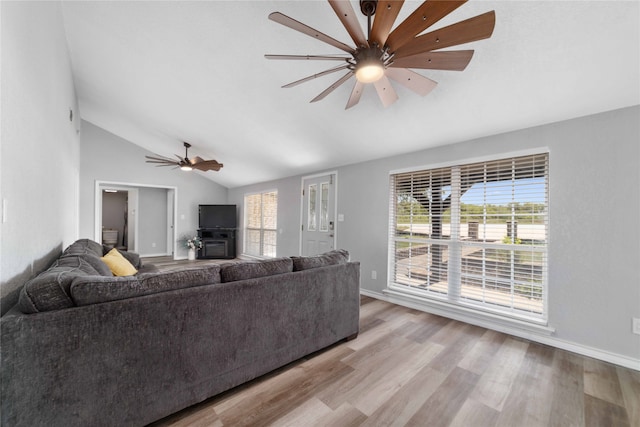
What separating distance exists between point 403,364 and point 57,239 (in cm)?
367

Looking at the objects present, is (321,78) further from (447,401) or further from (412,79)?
(447,401)

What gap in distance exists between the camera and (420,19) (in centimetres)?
128

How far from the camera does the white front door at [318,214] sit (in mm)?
4809

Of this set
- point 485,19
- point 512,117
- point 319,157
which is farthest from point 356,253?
point 485,19

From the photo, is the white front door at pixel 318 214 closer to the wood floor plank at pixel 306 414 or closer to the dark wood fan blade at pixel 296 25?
the wood floor plank at pixel 306 414

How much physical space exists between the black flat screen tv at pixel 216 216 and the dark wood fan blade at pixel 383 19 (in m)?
6.69

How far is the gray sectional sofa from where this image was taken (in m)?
1.16

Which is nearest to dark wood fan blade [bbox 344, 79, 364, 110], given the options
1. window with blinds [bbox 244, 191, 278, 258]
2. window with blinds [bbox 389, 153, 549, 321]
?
window with blinds [bbox 389, 153, 549, 321]

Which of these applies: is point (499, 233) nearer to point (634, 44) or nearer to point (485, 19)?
point (634, 44)

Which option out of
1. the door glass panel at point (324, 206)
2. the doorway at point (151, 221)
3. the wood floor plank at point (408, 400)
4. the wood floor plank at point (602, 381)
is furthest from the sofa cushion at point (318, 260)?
the doorway at point (151, 221)

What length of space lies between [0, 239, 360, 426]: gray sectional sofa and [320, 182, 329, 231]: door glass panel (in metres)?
2.74

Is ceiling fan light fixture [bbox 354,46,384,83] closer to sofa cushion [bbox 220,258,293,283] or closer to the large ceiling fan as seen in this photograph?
the large ceiling fan

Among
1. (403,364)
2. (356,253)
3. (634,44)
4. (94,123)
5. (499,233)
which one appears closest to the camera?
(634,44)

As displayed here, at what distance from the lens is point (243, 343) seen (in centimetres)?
181
